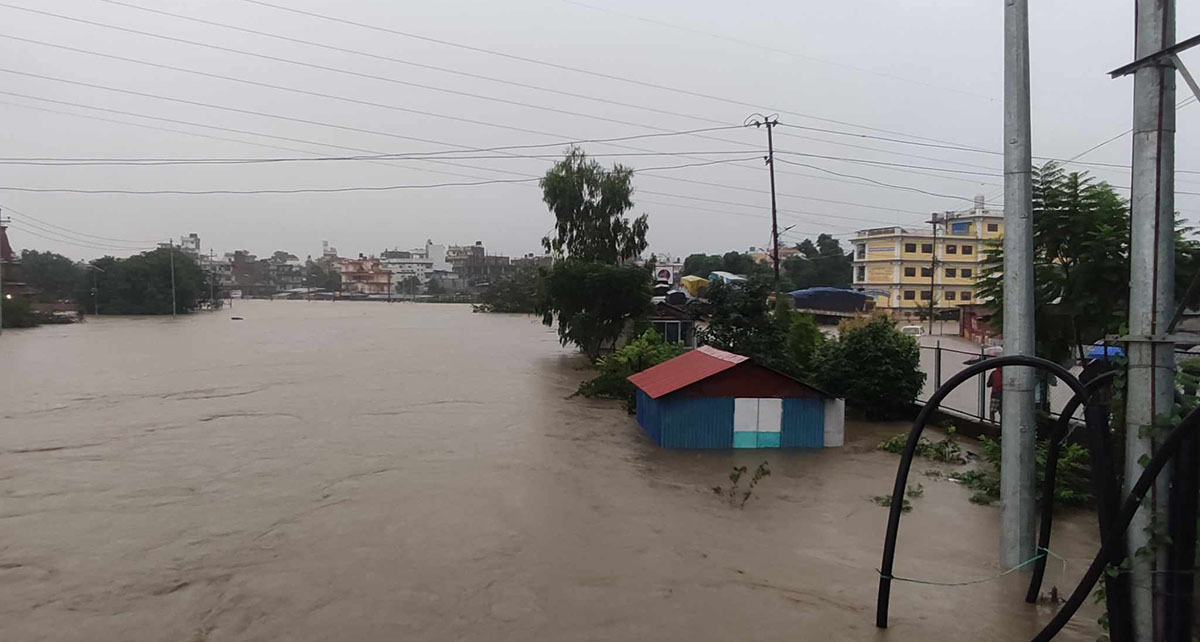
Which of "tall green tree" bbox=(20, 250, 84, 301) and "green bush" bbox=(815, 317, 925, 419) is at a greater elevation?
"tall green tree" bbox=(20, 250, 84, 301)

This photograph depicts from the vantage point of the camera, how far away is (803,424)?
43.1ft

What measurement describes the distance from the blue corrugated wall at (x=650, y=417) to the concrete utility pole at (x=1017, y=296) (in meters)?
7.14

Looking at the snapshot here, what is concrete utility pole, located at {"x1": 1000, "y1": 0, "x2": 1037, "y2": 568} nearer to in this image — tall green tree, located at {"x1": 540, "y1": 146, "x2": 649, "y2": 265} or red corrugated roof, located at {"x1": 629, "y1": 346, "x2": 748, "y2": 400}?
red corrugated roof, located at {"x1": 629, "y1": 346, "x2": 748, "y2": 400}

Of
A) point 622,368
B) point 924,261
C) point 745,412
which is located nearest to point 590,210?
point 622,368

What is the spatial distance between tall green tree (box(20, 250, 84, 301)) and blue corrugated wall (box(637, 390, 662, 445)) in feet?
295

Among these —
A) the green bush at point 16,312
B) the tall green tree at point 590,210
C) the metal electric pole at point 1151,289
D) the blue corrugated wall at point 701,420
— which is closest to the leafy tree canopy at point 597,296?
the tall green tree at point 590,210

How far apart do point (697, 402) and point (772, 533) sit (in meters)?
4.64

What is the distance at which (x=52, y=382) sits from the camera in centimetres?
2511

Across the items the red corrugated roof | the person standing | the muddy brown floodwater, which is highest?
the red corrugated roof

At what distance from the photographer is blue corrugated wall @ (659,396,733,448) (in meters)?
13.0

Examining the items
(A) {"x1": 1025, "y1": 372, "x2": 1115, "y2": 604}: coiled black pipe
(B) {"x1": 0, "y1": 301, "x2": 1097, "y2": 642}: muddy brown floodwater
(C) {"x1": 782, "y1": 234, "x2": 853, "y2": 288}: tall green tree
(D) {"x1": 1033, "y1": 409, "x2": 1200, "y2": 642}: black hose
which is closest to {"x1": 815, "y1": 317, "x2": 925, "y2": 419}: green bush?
(B) {"x1": 0, "y1": 301, "x2": 1097, "y2": 642}: muddy brown floodwater

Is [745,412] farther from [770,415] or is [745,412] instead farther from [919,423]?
[919,423]

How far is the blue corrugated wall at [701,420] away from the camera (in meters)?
13.0

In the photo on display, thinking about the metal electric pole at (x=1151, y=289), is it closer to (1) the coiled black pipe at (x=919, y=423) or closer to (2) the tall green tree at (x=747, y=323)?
(1) the coiled black pipe at (x=919, y=423)
